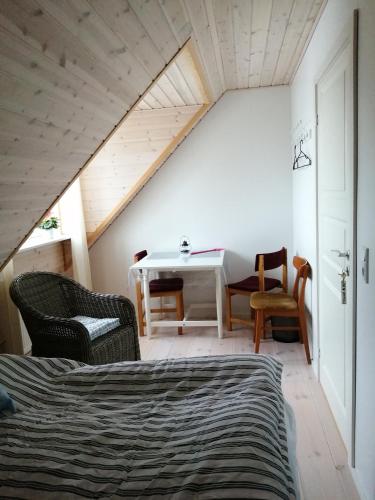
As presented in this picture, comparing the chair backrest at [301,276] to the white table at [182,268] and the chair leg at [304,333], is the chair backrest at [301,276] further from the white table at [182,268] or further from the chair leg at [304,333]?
the white table at [182,268]

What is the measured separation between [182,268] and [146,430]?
2217 millimetres

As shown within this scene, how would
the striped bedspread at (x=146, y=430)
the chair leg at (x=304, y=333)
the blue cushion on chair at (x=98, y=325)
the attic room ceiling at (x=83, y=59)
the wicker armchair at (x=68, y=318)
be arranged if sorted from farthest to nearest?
the chair leg at (x=304, y=333) → the blue cushion on chair at (x=98, y=325) → the wicker armchair at (x=68, y=318) → the attic room ceiling at (x=83, y=59) → the striped bedspread at (x=146, y=430)

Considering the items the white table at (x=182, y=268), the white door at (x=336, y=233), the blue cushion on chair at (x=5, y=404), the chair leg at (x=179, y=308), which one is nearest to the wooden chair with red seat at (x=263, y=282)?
the white table at (x=182, y=268)

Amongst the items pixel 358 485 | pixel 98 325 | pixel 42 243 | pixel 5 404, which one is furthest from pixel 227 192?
pixel 5 404

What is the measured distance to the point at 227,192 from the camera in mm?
4105

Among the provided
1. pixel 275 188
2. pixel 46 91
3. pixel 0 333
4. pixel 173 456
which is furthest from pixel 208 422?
pixel 275 188

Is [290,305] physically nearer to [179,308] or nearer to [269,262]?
[269,262]

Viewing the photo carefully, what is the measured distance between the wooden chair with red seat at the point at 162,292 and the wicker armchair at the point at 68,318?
38.2 inches

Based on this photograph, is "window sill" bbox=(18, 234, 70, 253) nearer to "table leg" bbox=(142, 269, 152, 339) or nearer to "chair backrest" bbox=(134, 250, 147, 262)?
"chair backrest" bbox=(134, 250, 147, 262)

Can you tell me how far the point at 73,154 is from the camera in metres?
2.38

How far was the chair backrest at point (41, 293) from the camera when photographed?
248cm

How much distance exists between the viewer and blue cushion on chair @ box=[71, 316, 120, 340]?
2527 mm

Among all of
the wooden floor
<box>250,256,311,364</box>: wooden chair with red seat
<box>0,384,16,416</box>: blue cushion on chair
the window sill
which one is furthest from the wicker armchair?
<box>250,256,311,364</box>: wooden chair with red seat

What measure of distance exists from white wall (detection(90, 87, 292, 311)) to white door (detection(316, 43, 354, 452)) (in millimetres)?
1543
